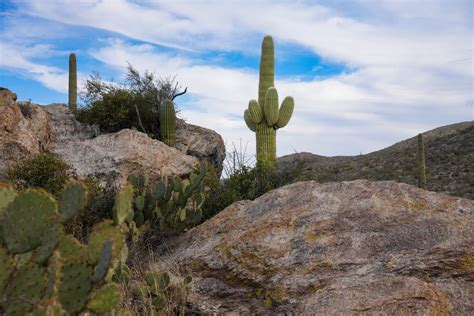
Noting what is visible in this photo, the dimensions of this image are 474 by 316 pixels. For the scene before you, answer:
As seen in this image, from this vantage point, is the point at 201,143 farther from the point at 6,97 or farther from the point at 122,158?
the point at 6,97

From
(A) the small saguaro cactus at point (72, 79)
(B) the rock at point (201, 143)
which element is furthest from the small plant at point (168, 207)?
(A) the small saguaro cactus at point (72, 79)

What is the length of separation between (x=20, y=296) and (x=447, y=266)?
3.31 metres

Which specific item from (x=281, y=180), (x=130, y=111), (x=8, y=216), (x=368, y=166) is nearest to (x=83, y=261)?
(x=8, y=216)

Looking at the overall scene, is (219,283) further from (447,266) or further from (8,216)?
(8,216)

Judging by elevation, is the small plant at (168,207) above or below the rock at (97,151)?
below

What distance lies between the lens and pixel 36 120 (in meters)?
11.3

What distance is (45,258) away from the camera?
3.16 meters

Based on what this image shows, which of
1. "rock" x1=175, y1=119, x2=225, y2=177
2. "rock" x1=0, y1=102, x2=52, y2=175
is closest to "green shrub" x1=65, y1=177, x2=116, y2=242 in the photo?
"rock" x1=0, y1=102, x2=52, y2=175

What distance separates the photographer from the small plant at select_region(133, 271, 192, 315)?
4.98 m

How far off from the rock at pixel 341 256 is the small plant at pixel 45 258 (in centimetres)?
179

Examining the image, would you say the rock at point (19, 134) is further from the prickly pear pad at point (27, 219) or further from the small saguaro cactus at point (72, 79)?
the small saguaro cactus at point (72, 79)

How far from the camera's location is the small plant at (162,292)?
4984mm

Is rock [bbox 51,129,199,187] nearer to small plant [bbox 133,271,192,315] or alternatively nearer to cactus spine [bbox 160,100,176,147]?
cactus spine [bbox 160,100,176,147]

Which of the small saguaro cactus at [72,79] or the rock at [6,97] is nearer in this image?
the rock at [6,97]
